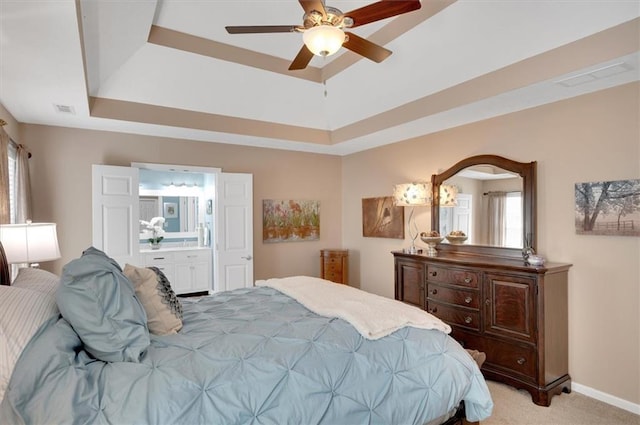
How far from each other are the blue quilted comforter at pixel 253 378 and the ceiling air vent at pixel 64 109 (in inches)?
106

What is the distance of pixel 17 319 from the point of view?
1.41 meters

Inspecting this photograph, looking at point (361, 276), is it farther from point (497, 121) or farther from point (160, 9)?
point (160, 9)

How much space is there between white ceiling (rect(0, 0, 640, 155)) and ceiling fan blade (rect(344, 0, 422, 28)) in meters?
1.05

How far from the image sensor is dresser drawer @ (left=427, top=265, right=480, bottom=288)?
3354mm

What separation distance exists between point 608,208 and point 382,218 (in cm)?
275


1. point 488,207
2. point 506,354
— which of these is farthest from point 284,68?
point 506,354

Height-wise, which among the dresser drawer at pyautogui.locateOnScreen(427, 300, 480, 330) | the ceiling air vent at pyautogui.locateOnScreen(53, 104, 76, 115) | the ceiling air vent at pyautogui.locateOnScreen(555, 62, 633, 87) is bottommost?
the dresser drawer at pyautogui.locateOnScreen(427, 300, 480, 330)

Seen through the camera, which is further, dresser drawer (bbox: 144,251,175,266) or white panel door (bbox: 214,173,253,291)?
dresser drawer (bbox: 144,251,175,266)

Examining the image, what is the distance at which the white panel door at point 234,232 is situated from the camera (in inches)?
193

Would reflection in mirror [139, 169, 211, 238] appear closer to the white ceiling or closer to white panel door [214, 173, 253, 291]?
white panel door [214, 173, 253, 291]

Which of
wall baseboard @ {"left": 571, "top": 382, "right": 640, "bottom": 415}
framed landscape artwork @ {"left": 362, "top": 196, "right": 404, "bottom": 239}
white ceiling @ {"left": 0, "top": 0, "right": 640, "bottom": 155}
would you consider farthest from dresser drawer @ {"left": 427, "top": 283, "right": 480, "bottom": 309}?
white ceiling @ {"left": 0, "top": 0, "right": 640, "bottom": 155}

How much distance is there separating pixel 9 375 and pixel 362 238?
15.7 ft

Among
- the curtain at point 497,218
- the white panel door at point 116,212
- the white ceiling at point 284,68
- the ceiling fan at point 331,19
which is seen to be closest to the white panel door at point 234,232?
the white ceiling at point 284,68

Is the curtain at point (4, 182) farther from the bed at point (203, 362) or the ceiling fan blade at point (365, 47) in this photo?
the ceiling fan blade at point (365, 47)
